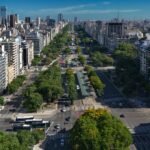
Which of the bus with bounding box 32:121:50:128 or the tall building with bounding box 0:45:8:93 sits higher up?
the tall building with bounding box 0:45:8:93

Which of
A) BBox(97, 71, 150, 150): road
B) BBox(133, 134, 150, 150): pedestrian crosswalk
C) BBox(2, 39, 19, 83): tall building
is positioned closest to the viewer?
BBox(133, 134, 150, 150): pedestrian crosswalk

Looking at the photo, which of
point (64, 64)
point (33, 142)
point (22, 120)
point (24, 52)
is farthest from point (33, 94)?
point (64, 64)

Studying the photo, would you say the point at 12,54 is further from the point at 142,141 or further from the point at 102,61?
the point at 142,141

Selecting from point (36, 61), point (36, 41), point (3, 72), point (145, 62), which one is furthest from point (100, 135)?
point (36, 41)

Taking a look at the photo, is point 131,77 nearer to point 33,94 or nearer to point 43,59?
point 33,94

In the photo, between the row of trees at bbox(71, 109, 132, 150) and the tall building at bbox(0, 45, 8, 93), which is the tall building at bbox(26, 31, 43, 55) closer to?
the tall building at bbox(0, 45, 8, 93)

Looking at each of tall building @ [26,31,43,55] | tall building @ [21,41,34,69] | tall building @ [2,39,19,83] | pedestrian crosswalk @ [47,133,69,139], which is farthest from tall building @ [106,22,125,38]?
pedestrian crosswalk @ [47,133,69,139]
